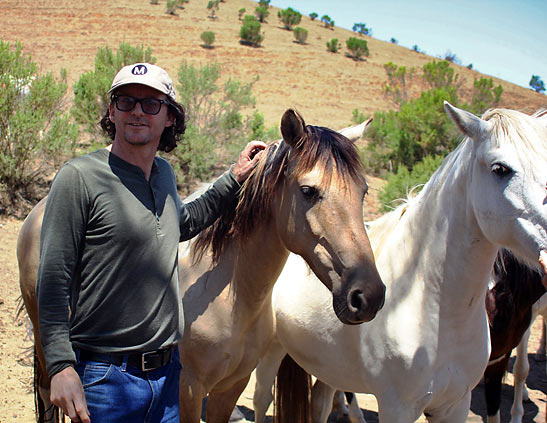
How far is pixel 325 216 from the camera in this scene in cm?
193

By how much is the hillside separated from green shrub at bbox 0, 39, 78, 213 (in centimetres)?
1211

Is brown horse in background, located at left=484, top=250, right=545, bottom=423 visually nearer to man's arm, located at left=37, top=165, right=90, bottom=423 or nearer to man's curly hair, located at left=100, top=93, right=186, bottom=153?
man's curly hair, located at left=100, top=93, right=186, bottom=153

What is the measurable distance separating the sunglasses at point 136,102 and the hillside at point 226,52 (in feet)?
59.7

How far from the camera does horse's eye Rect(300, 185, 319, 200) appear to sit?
1984mm

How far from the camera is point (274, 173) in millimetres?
2211

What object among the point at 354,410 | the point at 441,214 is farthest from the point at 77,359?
the point at 354,410

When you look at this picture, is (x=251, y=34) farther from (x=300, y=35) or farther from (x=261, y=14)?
(x=261, y=14)

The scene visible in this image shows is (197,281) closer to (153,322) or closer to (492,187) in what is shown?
(153,322)

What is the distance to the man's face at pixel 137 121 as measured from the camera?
1821 millimetres

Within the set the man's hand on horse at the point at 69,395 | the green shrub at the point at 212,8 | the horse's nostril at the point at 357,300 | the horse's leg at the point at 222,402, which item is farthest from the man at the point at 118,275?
the green shrub at the point at 212,8

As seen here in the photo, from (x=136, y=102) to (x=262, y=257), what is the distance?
3.12 ft

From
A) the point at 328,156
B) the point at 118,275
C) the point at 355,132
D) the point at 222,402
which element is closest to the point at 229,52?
the point at 355,132

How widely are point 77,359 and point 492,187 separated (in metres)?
1.75

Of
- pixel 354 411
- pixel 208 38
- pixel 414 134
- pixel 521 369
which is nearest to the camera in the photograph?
pixel 354 411
